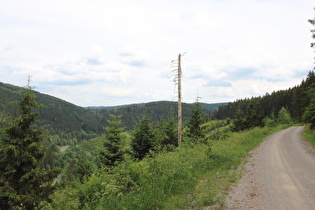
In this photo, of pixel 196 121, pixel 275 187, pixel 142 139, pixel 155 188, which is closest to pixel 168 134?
pixel 142 139

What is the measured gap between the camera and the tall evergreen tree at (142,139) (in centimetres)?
2248

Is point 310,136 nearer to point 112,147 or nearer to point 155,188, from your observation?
point 112,147

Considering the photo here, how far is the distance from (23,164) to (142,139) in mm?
12431

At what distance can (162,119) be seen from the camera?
26250 millimetres

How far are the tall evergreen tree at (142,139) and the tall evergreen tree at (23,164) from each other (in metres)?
10.3

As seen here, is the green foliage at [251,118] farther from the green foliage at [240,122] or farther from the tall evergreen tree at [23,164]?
the tall evergreen tree at [23,164]

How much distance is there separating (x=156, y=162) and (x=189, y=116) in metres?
16.2

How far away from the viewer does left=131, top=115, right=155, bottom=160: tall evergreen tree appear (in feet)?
73.8

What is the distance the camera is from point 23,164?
1227cm

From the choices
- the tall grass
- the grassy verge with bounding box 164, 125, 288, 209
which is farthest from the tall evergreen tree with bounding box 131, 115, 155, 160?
the tall grass

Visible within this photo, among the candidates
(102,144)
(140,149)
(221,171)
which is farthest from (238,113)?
(221,171)

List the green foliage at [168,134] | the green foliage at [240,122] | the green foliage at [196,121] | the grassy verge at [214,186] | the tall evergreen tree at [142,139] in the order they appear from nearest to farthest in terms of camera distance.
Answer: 1. the grassy verge at [214,186]
2. the tall evergreen tree at [142,139]
3. the green foliage at [196,121]
4. the green foliage at [168,134]
5. the green foliage at [240,122]

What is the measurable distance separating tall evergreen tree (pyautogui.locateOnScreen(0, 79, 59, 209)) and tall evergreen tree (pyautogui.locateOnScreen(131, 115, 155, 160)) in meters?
10.3

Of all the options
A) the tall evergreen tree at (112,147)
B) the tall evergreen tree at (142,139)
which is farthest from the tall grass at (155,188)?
the tall evergreen tree at (142,139)
